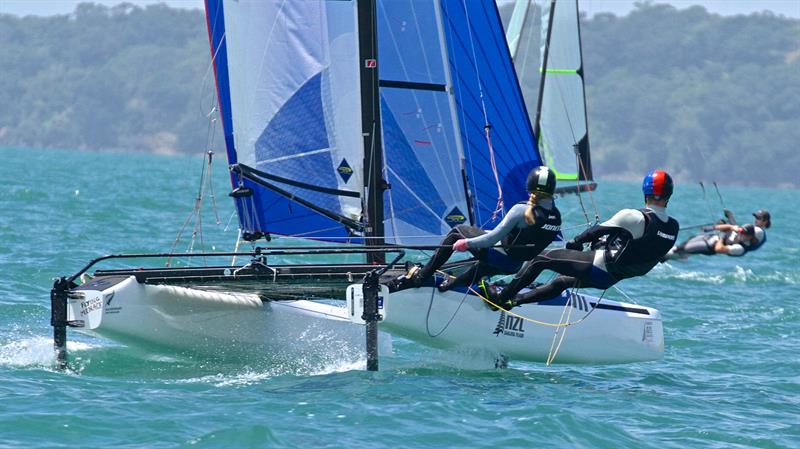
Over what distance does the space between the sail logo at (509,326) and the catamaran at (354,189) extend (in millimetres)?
15

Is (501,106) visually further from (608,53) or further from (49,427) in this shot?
(608,53)

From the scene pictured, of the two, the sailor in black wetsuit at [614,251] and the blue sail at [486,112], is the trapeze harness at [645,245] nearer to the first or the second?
the sailor in black wetsuit at [614,251]

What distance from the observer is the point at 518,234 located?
10.7 m

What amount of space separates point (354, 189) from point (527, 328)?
2.20 meters

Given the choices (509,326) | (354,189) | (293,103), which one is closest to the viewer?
(509,326)

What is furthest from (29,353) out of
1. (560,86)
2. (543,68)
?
(560,86)

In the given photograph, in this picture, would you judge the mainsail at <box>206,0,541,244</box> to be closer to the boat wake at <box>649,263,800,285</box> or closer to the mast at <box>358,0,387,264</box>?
the mast at <box>358,0,387,264</box>

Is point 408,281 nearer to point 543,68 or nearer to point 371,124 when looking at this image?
point 371,124

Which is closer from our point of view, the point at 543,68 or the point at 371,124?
the point at 371,124

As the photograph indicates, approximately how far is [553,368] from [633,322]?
2.88 ft

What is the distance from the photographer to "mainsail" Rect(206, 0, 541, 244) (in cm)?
1267

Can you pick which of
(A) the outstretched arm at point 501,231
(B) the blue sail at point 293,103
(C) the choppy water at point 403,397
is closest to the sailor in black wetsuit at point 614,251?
(A) the outstretched arm at point 501,231

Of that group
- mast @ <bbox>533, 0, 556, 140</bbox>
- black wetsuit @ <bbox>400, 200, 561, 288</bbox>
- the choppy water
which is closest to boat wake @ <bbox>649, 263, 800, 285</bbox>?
mast @ <bbox>533, 0, 556, 140</bbox>

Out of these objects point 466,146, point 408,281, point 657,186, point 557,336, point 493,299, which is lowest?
point 557,336
